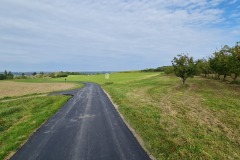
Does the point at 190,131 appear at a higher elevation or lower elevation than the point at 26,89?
lower

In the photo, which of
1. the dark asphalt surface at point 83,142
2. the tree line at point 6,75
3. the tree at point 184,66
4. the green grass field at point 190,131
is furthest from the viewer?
the tree line at point 6,75

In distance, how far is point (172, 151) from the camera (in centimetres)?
1270

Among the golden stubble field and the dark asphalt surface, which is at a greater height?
the golden stubble field

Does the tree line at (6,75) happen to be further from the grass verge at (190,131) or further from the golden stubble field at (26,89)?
the grass verge at (190,131)

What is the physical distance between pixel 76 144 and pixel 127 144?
123 inches

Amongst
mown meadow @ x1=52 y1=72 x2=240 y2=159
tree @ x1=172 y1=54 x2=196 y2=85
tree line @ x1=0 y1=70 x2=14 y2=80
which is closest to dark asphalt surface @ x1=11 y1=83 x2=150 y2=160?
mown meadow @ x1=52 y1=72 x2=240 y2=159

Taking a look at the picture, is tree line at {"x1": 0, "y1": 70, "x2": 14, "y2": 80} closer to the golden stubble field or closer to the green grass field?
the golden stubble field

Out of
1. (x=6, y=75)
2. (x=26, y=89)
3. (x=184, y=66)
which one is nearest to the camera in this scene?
(x=184, y=66)

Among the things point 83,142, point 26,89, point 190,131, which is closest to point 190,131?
point 190,131

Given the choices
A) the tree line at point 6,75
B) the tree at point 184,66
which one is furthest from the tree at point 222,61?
the tree line at point 6,75

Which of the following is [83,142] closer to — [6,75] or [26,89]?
[26,89]

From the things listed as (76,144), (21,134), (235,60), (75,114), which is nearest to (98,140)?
(76,144)

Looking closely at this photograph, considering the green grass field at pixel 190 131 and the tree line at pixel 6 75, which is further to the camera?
the tree line at pixel 6 75

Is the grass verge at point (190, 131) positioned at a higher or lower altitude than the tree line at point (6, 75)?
lower
